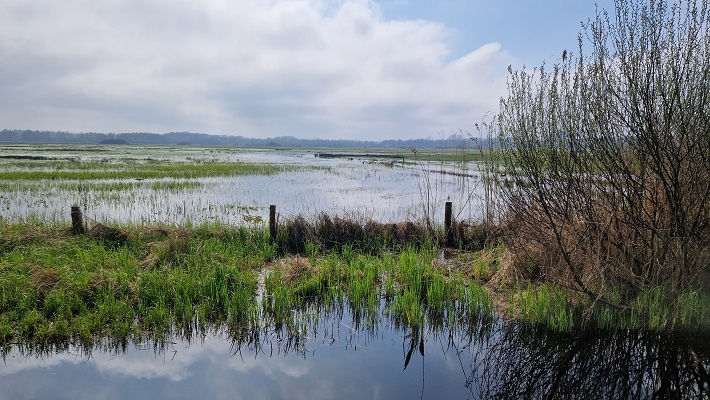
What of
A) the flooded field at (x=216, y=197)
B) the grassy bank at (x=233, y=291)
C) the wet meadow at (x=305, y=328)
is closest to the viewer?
the wet meadow at (x=305, y=328)

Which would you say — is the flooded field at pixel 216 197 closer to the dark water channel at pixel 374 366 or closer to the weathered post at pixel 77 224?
the weathered post at pixel 77 224

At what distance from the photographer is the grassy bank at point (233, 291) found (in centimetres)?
604

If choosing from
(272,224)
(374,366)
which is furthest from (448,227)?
(374,366)

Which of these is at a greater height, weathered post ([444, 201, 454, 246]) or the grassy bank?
weathered post ([444, 201, 454, 246])

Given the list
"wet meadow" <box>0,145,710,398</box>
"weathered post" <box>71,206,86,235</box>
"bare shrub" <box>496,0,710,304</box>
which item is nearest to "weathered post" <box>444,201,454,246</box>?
"wet meadow" <box>0,145,710,398</box>

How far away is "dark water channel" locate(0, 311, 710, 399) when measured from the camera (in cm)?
490

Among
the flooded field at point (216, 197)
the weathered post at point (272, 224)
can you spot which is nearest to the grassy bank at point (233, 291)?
the weathered post at point (272, 224)

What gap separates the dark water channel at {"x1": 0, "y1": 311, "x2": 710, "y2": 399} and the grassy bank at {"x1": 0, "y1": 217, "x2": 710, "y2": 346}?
0.30 m

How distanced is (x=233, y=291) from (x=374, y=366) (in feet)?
9.70

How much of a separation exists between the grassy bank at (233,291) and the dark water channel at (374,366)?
0.98ft

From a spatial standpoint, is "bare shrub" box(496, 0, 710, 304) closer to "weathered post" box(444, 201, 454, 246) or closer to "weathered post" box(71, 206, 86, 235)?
"weathered post" box(444, 201, 454, 246)

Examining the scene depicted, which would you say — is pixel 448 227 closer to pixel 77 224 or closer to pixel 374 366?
pixel 374 366

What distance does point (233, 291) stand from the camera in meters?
7.32

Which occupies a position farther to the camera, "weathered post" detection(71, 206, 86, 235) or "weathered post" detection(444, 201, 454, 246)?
"weathered post" detection(444, 201, 454, 246)
